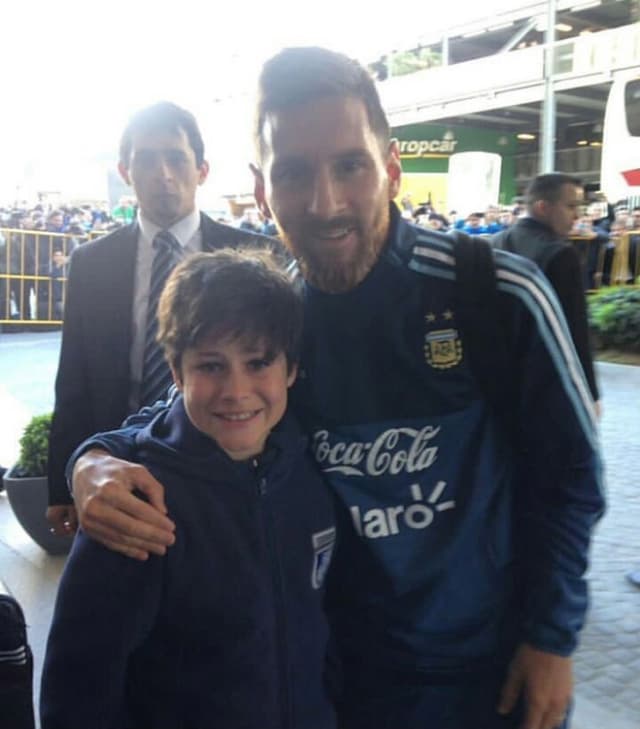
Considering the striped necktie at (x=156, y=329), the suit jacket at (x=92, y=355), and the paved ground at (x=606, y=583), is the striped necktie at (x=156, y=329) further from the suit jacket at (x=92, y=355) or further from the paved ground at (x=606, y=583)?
the paved ground at (x=606, y=583)

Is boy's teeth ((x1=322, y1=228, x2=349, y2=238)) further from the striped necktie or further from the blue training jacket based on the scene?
the striped necktie

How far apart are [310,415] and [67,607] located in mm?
546

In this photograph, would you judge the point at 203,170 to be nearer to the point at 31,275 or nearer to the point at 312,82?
the point at 312,82

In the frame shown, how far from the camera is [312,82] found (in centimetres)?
143

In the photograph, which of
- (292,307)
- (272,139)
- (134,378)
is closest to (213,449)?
(292,307)

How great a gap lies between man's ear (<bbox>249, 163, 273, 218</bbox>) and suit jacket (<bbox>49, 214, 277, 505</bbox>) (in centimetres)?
95

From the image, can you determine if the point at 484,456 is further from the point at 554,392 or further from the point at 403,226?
the point at 403,226

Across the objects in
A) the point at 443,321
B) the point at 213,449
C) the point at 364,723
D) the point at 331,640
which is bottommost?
the point at 364,723

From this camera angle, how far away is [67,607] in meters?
1.33

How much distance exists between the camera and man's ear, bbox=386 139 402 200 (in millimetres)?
1546

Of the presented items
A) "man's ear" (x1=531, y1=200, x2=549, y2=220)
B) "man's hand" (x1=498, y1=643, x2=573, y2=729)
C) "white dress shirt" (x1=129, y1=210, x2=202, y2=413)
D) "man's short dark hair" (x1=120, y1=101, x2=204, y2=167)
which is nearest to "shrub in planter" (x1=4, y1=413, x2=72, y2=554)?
"white dress shirt" (x1=129, y1=210, x2=202, y2=413)

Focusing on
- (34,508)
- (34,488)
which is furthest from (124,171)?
(34,508)

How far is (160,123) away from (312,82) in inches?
58.5

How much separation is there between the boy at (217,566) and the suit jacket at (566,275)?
2.38 meters
